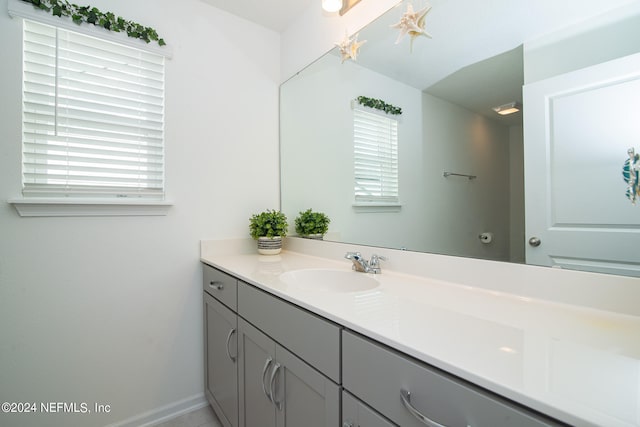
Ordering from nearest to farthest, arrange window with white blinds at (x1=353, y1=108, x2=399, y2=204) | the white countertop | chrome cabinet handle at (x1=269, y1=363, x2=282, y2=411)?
the white countertop < chrome cabinet handle at (x1=269, y1=363, x2=282, y2=411) < window with white blinds at (x1=353, y1=108, x2=399, y2=204)

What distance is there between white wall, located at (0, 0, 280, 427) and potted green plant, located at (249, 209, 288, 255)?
14 centimetres

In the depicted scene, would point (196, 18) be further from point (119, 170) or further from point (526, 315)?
point (526, 315)

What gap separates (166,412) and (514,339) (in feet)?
5.86

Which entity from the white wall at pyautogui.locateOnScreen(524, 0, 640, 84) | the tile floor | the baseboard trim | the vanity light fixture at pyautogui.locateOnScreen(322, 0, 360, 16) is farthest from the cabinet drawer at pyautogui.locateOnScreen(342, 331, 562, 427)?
the vanity light fixture at pyautogui.locateOnScreen(322, 0, 360, 16)

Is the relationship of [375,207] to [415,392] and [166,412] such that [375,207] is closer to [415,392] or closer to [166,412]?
[415,392]

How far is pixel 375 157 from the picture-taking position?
1.46m

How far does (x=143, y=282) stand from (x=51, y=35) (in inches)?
48.8

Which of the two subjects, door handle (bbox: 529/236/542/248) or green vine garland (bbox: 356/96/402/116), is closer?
door handle (bbox: 529/236/542/248)

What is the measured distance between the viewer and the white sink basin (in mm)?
1259

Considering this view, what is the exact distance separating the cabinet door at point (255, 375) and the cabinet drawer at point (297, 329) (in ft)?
0.18

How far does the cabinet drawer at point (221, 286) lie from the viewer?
1.30m

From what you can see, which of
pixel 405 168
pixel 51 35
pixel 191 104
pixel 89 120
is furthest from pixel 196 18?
pixel 405 168

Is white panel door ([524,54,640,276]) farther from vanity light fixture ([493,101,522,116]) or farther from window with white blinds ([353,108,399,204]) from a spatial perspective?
window with white blinds ([353,108,399,204])

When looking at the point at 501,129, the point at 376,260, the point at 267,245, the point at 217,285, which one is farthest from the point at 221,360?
the point at 501,129
